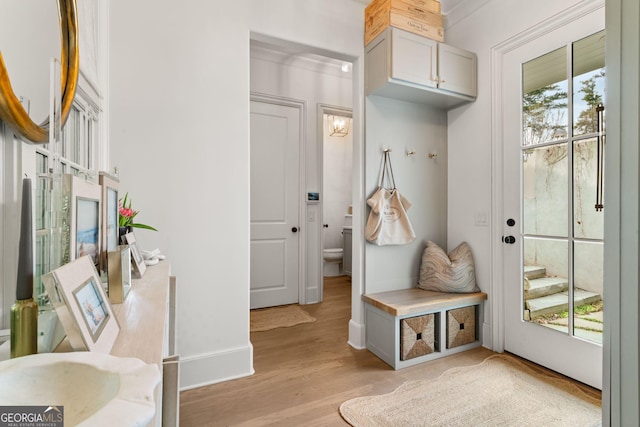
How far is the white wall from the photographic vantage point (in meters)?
1.76

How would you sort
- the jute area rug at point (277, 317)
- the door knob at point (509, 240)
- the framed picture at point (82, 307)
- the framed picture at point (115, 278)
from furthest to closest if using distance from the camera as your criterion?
the jute area rug at point (277, 317) → the door knob at point (509, 240) → the framed picture at point (115, 278) → the framed picture at point (82, 307)

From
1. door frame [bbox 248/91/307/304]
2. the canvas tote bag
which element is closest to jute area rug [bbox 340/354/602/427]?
the canvas tote bag

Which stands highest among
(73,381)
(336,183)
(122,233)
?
(336,183)

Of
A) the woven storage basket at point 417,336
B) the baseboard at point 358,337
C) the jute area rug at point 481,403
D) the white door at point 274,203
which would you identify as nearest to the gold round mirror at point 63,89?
the jute area rug at point 481,403

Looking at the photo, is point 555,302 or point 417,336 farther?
point 417,336

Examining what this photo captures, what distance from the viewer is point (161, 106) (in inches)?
71.8

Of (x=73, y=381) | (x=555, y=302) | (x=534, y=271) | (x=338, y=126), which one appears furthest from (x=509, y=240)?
(x=338, y=126)

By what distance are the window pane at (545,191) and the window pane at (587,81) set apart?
0.57 ft

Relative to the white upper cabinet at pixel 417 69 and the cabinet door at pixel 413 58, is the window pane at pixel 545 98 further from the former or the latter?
the cabinet door at pixel 413 58

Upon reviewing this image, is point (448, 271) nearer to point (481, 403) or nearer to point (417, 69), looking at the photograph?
point (481, 403)

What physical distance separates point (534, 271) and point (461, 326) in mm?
647

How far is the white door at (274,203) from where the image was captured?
343 centimetres

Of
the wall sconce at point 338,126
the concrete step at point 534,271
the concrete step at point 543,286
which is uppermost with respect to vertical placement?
the wall sconce at point 338,126

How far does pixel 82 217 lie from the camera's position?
2.57 ft
